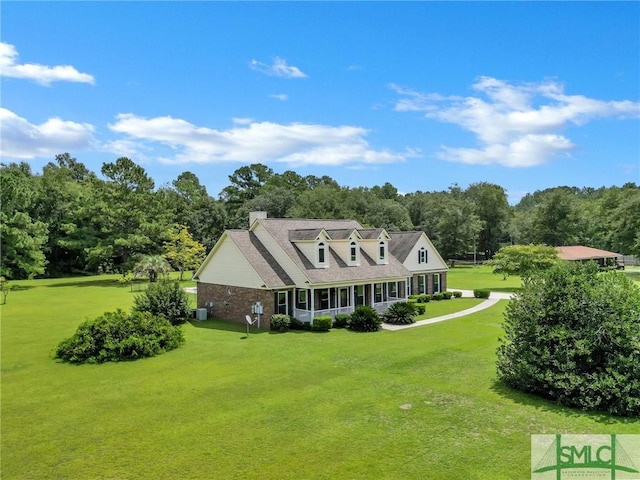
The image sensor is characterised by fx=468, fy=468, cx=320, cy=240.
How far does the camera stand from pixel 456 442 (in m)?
11.2

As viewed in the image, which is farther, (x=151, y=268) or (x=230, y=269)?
(x=151, y=268)

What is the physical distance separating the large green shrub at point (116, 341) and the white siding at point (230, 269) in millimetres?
6756

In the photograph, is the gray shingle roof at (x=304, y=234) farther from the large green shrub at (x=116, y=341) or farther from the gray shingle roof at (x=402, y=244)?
the gray shingle roof at (x=402, y=244)

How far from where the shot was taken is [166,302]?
27922mm

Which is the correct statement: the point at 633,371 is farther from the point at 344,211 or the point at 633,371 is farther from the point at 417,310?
the point at 344,211

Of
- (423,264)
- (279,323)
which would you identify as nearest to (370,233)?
(423,264)

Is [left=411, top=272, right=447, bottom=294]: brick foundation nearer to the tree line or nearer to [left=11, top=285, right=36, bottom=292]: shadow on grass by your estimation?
the tree line

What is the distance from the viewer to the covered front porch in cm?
2733

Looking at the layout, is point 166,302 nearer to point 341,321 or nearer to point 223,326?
point 223,326

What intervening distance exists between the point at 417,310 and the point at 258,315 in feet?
35.5

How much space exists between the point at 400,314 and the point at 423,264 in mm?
13410

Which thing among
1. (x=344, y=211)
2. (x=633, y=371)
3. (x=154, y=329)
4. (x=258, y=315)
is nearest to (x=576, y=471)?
(x=633, y=371)

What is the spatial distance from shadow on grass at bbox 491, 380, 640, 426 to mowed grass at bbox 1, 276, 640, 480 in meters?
0.06

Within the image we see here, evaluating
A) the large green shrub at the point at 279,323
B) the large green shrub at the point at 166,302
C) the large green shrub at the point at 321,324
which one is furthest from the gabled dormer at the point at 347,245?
the large green shrub at the point at 166,302
